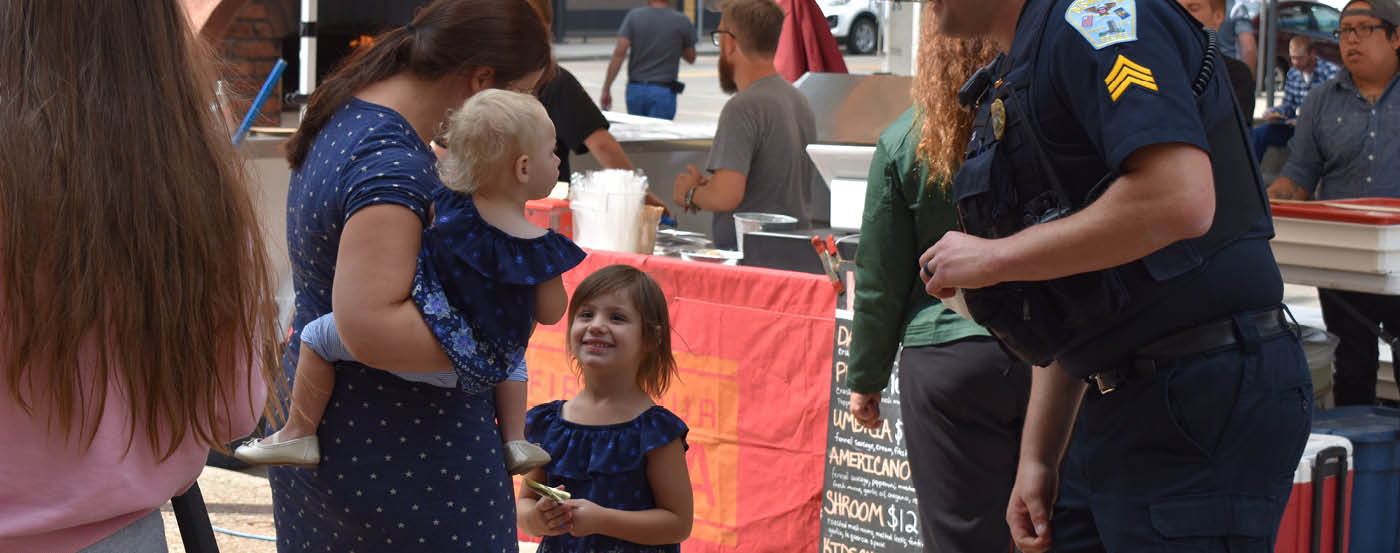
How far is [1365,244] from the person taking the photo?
4.22 meters

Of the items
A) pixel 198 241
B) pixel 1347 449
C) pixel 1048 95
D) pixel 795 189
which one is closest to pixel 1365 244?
pixel 1347 449

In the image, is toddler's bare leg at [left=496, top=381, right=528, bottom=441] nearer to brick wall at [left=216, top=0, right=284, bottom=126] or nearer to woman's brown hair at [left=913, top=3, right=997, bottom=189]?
woman's brown hair at [left=913, top=3, right=997, bottom=189]

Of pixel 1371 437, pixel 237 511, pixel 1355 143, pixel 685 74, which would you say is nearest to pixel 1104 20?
pixel 1371 437

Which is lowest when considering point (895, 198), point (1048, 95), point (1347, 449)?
point (1347, 449)

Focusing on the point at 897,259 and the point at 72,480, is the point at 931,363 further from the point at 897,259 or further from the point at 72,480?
the point at 72,480

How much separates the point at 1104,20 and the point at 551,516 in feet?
5.35

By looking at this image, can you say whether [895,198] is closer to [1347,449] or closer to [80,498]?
[1347,449]

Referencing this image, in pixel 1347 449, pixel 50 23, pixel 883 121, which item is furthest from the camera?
pixel 883 121

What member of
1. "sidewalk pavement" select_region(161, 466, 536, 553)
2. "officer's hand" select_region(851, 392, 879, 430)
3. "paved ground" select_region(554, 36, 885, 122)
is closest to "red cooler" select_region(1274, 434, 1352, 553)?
"officer's hand" select_region(851, 392, 879, 430)

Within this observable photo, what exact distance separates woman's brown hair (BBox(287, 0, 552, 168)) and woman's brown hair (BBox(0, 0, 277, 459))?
0.80 meters

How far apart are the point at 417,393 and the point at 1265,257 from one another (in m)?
1.36

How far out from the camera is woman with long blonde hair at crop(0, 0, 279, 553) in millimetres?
1493

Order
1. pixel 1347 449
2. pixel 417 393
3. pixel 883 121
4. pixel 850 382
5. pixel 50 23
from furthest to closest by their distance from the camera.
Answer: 1. pixel 883 121
2. pixel 1347 449
3. pixel 850 382
4. pixel 417 393
5. pixel 50 23

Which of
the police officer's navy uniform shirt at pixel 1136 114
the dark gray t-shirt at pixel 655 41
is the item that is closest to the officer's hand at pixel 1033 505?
the police officer's navy uniform shirt at pixel 1136 114
